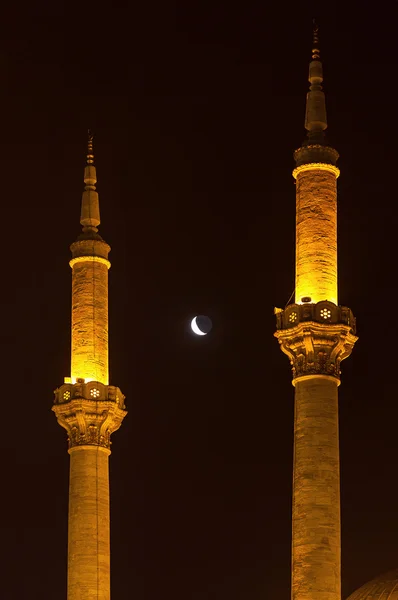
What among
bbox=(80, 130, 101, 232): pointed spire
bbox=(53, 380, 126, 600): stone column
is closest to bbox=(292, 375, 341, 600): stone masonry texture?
bbox=(53, 380, 126, 600): stone column

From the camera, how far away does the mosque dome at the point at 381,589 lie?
4188cm

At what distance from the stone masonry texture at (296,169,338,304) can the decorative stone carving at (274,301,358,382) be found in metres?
0.51

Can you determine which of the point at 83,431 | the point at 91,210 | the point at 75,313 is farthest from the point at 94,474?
the point at 91,210

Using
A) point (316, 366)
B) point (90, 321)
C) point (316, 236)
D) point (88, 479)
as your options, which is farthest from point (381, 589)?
point (316, 236)

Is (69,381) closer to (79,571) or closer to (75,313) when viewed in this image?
(75,313)

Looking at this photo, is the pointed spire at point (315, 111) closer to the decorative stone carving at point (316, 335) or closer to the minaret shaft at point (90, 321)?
the decorative stone carving at point (316, 335)

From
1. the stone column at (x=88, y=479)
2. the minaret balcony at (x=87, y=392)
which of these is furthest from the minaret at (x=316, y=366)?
the stone column at (x=88, y=479)

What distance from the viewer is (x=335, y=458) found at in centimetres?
3466

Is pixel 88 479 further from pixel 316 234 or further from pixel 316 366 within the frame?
pixel 316 234

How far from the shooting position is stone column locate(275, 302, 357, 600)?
33.7 m

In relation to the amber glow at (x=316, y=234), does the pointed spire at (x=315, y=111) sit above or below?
above

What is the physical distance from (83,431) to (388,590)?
846 centimetres

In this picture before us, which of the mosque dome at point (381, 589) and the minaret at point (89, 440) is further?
the mosque dome at point (381, 589)

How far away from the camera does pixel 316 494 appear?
34.1 meters
